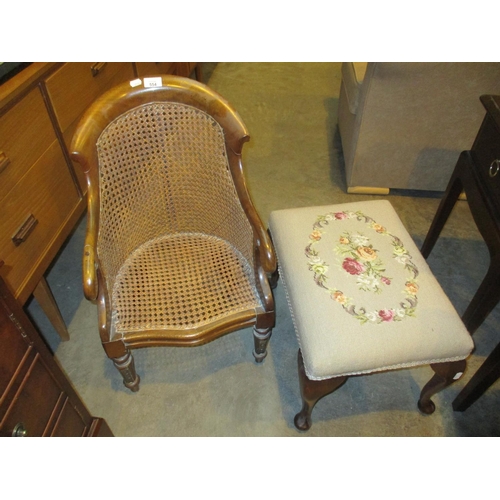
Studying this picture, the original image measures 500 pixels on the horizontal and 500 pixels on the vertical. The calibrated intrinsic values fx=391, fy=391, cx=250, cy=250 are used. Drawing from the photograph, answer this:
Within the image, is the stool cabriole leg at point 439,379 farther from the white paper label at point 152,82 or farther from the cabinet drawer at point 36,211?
the cabinet drawer at point 36,211

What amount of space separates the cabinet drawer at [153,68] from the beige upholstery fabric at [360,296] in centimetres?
131

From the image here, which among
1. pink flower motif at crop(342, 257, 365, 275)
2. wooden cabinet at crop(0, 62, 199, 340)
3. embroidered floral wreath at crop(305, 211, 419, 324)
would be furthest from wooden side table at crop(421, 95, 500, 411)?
wooden cabinet at crop(0, 62, 199, 340)

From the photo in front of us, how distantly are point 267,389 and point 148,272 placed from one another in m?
0.63

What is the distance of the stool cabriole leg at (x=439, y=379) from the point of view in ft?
3.96

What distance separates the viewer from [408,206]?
2.23m

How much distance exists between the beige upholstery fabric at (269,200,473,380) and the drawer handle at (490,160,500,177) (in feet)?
1.07

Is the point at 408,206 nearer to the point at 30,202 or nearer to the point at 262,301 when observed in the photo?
the point at 262,301

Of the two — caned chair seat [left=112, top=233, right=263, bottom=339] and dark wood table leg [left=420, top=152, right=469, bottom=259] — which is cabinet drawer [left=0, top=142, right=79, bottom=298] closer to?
caned chair seat [left=112, top=233, right=263, bottom=339]

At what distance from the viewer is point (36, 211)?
1.34m

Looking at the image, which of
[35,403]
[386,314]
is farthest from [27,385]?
[386,314]

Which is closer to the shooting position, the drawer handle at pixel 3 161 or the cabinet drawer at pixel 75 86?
the drawer handle at pixel 3 161

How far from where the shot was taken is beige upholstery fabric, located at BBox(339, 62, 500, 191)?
177 cm

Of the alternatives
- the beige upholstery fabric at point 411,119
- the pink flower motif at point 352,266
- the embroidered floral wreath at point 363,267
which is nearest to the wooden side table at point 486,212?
the embroidered floral wreath at point 363,267
